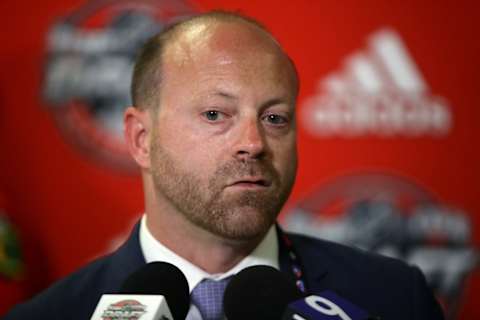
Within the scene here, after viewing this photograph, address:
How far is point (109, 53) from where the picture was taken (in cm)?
221

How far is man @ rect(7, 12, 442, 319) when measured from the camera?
126 cm

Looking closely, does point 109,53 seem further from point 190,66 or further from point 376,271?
point 376,271

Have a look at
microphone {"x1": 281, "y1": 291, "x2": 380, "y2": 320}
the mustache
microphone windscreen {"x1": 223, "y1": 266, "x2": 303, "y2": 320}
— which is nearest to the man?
the mustache

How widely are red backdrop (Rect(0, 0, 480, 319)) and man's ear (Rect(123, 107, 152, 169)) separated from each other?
0.79 meters

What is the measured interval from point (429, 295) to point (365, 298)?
167 millimetres

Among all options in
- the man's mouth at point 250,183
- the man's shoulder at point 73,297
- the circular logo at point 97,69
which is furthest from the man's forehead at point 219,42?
the circular logo at point 97,69

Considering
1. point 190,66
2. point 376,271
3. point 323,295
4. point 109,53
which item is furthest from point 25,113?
point 323,295

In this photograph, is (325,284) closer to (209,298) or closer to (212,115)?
(209,298)

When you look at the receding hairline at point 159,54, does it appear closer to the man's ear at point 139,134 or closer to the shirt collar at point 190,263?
the man's ear at point 139,134

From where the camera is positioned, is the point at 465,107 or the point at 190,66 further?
the point at 465,107

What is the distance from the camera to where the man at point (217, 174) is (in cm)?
126

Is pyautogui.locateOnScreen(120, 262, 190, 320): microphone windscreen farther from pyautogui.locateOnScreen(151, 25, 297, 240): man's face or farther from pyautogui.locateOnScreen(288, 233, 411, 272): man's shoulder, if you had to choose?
pyautogui.locateOnScreen(288, 233, 411, 272): man's shoulder

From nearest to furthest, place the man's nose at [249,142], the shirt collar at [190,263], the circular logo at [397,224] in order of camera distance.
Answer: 1. the man's nose at [249,142]
2. the shirt collar at [190,263]
3. the circular logo at [397,224]

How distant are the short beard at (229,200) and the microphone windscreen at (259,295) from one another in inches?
7.9
